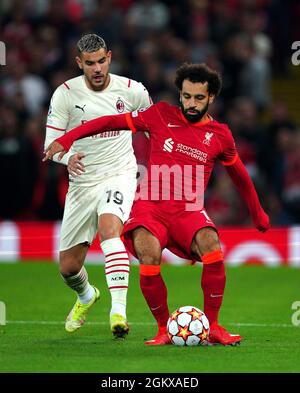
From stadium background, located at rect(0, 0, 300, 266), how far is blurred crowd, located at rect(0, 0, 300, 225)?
0.07 ft

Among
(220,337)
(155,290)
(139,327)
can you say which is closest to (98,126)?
(155,290)

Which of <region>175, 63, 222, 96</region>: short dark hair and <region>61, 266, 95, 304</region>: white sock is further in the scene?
<region>61, 266, 95, 304</region>: white sock

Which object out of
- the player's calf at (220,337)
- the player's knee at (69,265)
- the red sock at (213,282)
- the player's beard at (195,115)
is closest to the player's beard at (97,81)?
the player's beard at (195,115)

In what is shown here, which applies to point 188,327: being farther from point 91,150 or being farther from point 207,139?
point 91,150

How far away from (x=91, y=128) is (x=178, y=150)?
71 centimetres

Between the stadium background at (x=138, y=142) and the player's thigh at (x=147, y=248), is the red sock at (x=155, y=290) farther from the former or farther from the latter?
the stadium background at (x=138, y=142)

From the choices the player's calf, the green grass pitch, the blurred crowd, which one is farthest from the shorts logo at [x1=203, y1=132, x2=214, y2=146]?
the blurred crowd

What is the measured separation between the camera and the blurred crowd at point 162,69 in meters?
16.7

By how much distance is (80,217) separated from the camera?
991cm

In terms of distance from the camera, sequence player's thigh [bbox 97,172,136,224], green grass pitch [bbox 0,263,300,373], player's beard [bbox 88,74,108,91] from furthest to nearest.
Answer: player's beard [bbox 88,74,108,91], player's thigh [bbox 97,172,136,224], green grass pitch [bbox 0,263,300,373]

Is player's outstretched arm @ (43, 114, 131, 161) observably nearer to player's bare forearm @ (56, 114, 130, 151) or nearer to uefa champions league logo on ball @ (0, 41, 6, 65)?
player's bare forearm @ (56, 114, 130, 151)

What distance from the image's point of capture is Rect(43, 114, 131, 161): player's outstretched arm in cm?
893

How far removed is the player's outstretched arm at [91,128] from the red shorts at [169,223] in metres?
0.66
